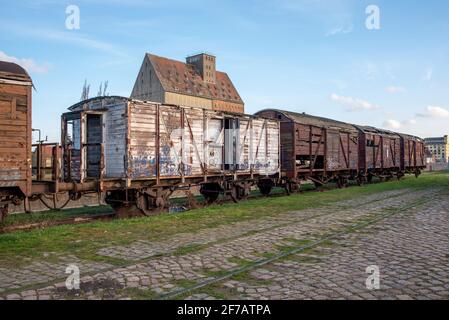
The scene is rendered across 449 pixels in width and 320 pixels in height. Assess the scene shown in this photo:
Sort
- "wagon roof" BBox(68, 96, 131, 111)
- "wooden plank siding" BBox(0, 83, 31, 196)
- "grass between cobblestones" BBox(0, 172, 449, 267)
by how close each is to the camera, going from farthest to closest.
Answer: "wagon roof" BBox(68, 96, 131, 111) < "wooden plank siding" BBox(0, 83, 31, 196) < "grass between cobblestones" BBox(0, 172, 449, 267)

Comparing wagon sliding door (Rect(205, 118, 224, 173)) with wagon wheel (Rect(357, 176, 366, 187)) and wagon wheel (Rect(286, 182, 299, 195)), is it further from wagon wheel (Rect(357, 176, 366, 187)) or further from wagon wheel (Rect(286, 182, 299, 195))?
wagon wheel (Rect(357, 176, 366, 187))

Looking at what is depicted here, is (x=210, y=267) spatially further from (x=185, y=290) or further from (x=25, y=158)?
(x=25, y=158)

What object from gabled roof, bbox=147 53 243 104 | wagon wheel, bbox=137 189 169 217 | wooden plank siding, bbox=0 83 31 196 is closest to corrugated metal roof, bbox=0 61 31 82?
wooden plank siding, bbox=0 83 31 196

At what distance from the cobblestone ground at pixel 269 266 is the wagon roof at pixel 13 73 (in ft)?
16.4

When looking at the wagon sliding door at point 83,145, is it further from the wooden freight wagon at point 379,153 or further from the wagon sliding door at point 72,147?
the wooden freight wagon at point 379,153

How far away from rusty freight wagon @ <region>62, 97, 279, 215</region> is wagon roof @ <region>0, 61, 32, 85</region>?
2331mm

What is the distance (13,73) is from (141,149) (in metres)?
4.07

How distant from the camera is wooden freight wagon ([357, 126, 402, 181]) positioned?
86.1 ft

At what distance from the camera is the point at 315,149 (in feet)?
68.3

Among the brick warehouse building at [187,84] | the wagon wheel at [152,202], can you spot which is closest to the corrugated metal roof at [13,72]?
the wagon wheel at [152,202]

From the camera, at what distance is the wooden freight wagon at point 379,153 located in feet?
86.1

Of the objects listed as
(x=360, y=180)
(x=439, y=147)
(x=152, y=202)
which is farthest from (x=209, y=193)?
(x=439, y=147)

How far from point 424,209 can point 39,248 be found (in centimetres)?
1178
